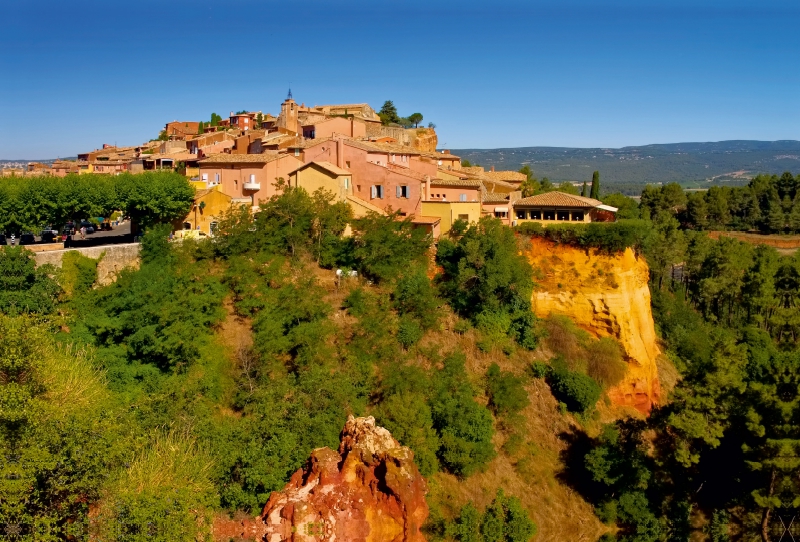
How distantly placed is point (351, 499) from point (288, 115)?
39.6m

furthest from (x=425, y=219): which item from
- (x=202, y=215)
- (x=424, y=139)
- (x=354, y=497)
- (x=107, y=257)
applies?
(x=424, y=139)

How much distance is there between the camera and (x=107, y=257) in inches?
1195

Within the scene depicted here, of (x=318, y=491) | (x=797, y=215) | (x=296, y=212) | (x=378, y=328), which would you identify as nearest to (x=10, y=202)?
(x=296, y=212)

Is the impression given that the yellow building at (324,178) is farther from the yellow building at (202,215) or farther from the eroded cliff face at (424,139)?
the eroded cliff face at (424,139)

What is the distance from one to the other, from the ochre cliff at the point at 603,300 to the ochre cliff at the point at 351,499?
14506 millimetres

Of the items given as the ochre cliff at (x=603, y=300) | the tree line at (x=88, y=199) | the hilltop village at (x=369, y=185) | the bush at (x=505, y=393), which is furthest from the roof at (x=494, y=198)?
the tree line at (x=88, y=199)

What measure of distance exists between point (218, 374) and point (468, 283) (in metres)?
12.4

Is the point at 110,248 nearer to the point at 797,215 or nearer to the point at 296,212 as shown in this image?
the point at 296,212

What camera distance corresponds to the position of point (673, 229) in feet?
157

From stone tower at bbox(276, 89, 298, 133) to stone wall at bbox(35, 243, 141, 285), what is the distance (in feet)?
80.0

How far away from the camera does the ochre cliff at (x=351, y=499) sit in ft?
63.0

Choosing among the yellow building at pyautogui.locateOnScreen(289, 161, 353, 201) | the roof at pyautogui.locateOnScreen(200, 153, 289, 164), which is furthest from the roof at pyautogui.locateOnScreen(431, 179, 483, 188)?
the roof at pyautogui.locateOnScreen(200, 153, 289, 164)

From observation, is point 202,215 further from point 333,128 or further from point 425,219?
point 333,128

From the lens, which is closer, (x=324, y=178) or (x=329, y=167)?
(x=324, y=178)
